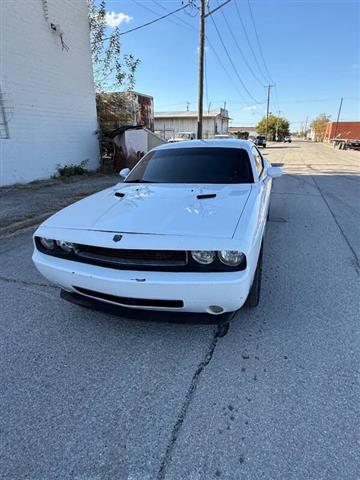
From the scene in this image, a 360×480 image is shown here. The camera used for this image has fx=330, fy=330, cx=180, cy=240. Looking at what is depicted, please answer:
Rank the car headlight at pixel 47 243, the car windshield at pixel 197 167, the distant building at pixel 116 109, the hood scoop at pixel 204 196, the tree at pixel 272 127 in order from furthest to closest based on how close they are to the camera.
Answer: the tree at pixel 272 127 → the distant building at pixel 116 109 → the car windshield at pixel 197 167 → the hood scoop at pixel 204 196 → the car headlight at pixel 47 243

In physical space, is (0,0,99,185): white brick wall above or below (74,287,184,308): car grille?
above

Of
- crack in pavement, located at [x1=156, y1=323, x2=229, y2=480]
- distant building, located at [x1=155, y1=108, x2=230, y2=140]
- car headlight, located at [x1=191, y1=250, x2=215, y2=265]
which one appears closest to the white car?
car headlight, located at [x1=191, y1=250, x2=215, y2=265]

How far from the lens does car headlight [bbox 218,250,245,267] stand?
87.6 inches

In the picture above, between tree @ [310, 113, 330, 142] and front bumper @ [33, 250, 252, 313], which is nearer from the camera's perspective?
front bumper @ [33, 250, 252, 313]

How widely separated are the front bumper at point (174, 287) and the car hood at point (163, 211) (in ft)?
0.98

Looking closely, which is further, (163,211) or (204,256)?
(163,211)

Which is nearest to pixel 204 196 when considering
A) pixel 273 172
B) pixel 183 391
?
pixel 183 391

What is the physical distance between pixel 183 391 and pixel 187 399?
0.07 metres

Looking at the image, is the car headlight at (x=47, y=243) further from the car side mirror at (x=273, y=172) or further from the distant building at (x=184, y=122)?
the distant building at (x=184, y=122)

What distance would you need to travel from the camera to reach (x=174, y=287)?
2.21m

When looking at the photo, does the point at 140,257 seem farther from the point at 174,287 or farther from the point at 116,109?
the point at 116,109

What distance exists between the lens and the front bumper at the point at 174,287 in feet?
7.19

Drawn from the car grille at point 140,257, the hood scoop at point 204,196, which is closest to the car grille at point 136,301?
the car grille at point 140,257

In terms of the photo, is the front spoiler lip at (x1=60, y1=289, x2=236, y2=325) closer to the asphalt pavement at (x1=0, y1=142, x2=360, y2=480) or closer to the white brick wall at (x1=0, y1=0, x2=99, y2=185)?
the asphalt pavement at (x1=0, y1=142, x2=360, y2=480)
